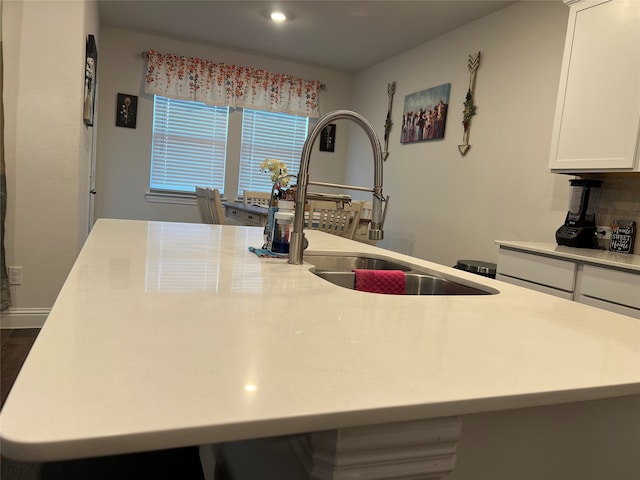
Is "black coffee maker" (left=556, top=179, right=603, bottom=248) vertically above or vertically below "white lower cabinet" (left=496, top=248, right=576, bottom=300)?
above

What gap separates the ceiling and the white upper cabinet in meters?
1.15

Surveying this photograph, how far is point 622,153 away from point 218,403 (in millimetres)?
2668

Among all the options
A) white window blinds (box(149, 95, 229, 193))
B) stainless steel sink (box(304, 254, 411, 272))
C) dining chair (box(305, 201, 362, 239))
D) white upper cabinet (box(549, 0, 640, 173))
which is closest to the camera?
stainless steel sink (box(304, 254, 411, 272))

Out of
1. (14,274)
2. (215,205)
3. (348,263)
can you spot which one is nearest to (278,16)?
(215,205)

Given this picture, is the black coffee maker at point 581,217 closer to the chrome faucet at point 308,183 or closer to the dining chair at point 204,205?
the chrome faucet at point 308,183

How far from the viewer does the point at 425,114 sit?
14.8 ft

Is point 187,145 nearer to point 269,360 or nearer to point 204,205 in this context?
point 204,205

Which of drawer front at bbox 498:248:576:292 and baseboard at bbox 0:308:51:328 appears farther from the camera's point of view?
baseboard at bbox 0:308:51:328

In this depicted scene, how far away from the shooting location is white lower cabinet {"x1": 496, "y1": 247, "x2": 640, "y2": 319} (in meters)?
2.10

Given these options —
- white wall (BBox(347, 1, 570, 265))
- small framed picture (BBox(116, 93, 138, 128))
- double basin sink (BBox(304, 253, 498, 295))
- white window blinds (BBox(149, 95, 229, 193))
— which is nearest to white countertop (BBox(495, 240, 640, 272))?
white wall (BBox(347, 1, 570, 265))

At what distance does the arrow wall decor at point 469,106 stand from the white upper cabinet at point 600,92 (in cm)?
116

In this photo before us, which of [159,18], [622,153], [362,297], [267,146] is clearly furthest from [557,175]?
[159,18]

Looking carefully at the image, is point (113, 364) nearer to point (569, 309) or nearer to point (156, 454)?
point (569, 309)

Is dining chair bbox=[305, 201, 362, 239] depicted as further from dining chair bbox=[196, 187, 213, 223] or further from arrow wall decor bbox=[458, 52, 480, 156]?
arrow wall decor bbox=[458, 52, 480, 156]
